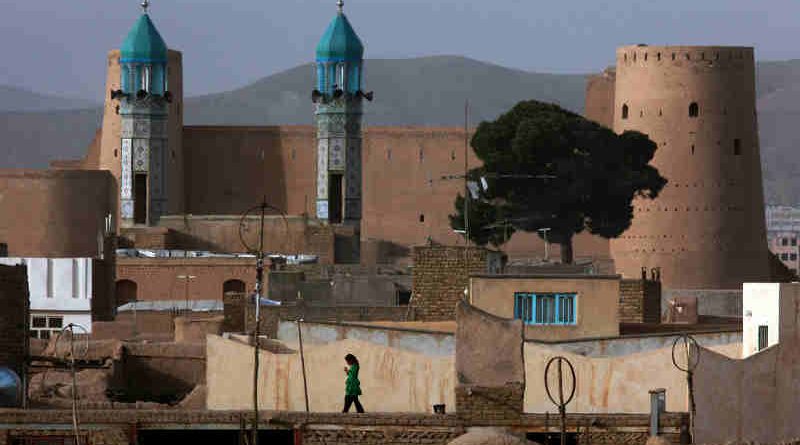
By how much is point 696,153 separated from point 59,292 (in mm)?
20875

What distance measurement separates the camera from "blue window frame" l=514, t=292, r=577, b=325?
73.2ft

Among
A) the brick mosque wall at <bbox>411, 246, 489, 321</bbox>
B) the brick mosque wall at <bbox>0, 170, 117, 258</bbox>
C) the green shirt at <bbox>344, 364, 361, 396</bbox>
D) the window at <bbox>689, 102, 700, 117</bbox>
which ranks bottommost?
the green shirt at <bbox>344, 364, 361, 396</bbox>

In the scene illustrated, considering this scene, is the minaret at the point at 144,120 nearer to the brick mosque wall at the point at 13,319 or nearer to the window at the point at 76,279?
the window at the point at 76,279

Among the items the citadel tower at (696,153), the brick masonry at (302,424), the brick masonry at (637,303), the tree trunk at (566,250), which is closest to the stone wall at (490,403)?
the brick masonry at (302,424)

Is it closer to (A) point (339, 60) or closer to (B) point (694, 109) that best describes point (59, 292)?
(A) point (339, 60)

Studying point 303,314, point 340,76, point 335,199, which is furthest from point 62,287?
point 335,199

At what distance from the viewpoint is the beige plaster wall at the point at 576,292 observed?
73.2 feet

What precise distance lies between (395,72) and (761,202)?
103 metres

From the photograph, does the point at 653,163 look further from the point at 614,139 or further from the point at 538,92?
the point at 538,92

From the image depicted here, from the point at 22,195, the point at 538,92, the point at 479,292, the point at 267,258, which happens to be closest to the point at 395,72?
the point at 538,92

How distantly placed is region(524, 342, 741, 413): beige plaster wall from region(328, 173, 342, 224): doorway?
29.6m

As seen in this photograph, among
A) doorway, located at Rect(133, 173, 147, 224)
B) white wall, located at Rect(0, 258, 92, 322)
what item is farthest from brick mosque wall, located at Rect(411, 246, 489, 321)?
doorway, located at Rect(133, 173, 147, 224)

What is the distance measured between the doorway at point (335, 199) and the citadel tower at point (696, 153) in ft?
24.0

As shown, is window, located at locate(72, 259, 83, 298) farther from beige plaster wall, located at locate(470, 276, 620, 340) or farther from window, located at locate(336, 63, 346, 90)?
beige plaster wall, located at locate(470, 276, 620, 340)
